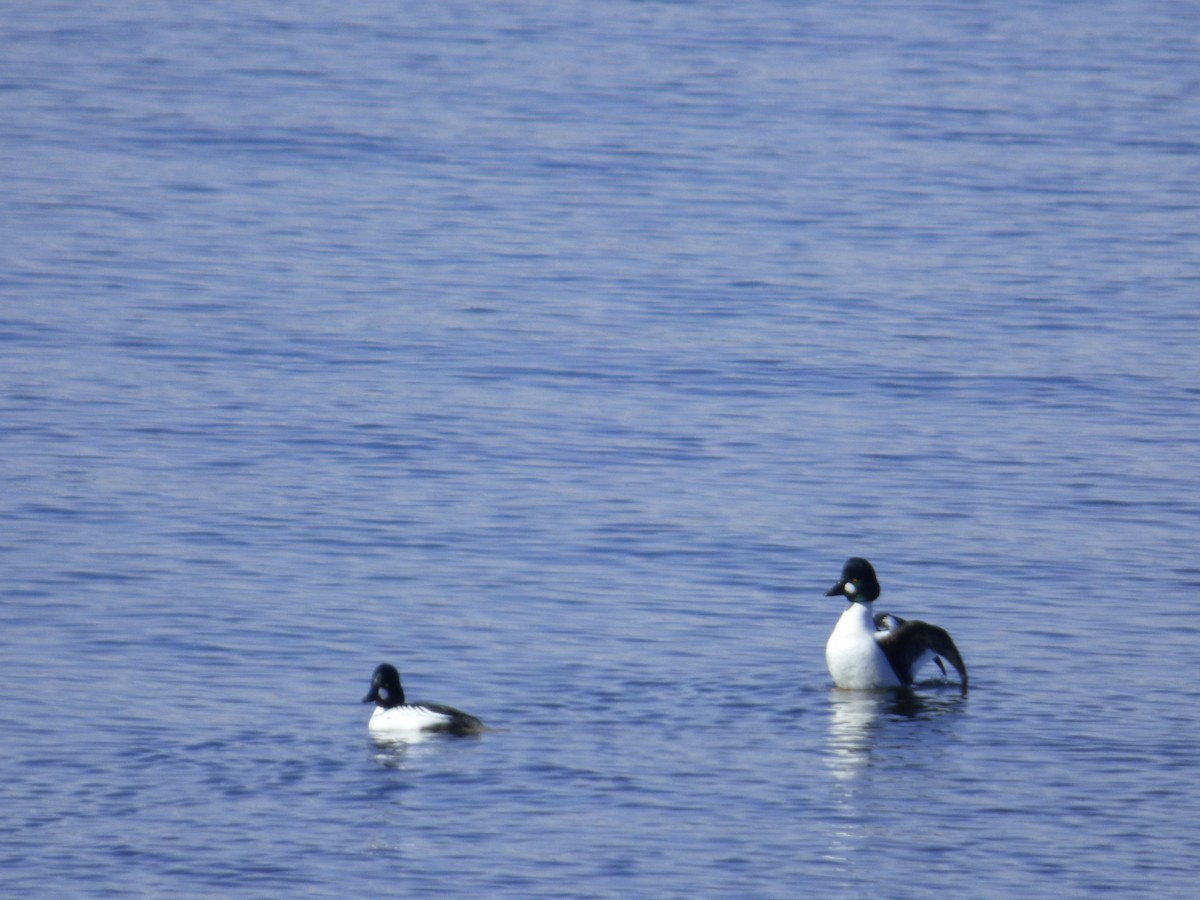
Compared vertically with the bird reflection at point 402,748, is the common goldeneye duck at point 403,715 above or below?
above

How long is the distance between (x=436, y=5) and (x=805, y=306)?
2695 centimetres

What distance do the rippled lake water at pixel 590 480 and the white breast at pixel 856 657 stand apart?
0.66 ft

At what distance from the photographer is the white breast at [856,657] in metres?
14.4

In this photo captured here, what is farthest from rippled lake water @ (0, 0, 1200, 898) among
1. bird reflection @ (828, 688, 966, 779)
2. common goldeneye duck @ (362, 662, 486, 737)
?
common goldeneye duck @ (362, 662, 486, 737)

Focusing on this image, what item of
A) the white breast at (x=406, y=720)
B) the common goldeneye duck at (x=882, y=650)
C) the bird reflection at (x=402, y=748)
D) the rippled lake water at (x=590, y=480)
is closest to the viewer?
the rippled lake water at (x=590, y=480)

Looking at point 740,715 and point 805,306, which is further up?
point 805,306

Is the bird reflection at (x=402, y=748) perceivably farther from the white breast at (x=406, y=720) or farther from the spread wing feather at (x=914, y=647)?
the spread wing feather at (x=914, y=647)

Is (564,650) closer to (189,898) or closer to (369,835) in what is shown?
(369,835)

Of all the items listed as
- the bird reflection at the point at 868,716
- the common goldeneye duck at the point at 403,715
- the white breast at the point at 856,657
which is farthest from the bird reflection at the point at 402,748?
the white breast at the point at 856,657

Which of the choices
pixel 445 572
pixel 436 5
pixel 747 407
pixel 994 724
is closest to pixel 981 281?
pixel 747 407

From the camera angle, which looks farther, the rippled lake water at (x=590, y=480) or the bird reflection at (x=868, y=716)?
the bird reflection at (x=868, y=716)

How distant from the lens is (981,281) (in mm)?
27734

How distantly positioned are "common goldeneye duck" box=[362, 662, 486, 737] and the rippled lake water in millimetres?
159

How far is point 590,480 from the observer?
19.3 metres
